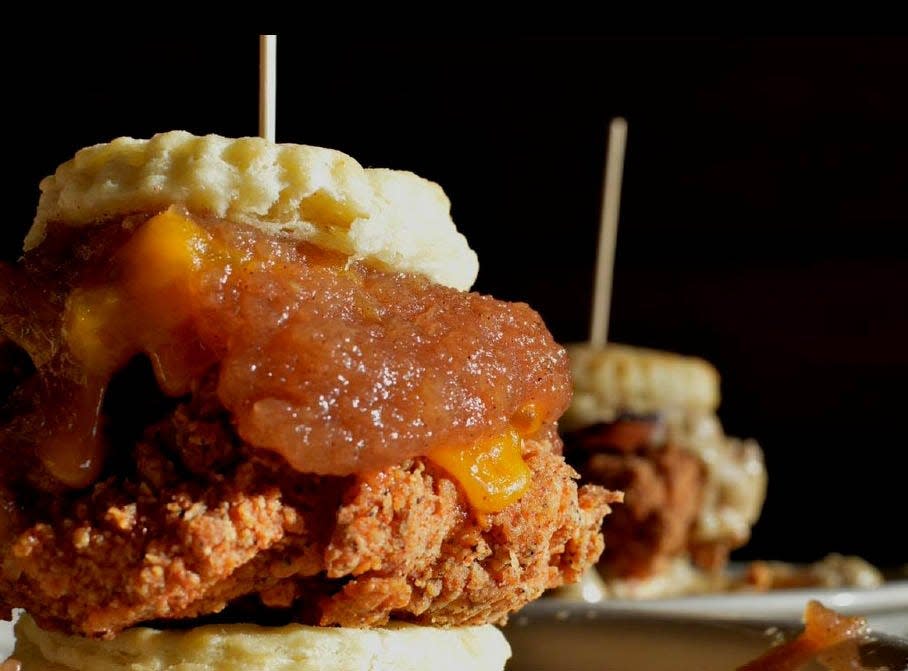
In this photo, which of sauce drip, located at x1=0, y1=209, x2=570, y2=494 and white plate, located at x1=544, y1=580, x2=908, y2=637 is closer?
sauce drip, located at x1=0, y1=209, x2=570, y2=494

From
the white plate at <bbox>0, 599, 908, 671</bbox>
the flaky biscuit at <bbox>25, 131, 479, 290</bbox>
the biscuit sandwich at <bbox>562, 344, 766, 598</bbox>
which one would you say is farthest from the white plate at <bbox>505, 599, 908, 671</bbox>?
the biscuit sandwich at <bbox>562, 344, 766, 598</bbox>

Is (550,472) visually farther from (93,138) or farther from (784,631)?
(93,138)

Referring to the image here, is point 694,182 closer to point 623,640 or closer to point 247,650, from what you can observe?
point 623,640

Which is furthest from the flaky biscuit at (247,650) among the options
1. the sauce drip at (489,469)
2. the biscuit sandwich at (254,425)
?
the sauce drip at (489,469)

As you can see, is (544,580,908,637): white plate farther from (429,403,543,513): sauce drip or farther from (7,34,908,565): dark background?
(7,34,908,565): dark background

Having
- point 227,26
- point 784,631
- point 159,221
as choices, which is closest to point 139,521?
point 159,221

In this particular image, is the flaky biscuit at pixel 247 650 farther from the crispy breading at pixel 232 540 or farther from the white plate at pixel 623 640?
the white plate at pixel 623 640

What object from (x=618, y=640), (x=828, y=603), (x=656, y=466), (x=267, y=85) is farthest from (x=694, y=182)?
(x=267, y=85)
